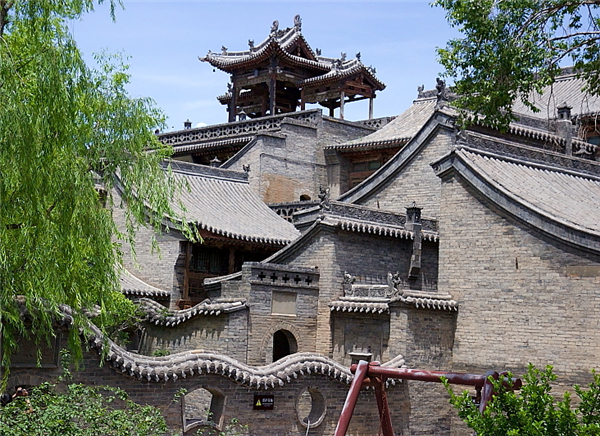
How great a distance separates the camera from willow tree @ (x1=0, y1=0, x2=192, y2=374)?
11281 mm

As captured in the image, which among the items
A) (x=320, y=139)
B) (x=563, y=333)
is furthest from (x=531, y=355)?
(x=320, y=139)

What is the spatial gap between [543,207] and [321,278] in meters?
5.59

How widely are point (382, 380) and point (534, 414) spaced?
3208 mm

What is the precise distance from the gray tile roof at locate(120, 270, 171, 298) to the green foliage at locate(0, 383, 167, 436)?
951 cm

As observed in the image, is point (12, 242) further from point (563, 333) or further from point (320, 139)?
point (320, 139)

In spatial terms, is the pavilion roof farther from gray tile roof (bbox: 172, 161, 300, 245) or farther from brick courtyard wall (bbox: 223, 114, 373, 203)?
gray tile roof (bbox: 172, 161, 300, 245)

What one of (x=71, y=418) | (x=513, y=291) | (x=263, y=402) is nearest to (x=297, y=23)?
(x=513, y=291)

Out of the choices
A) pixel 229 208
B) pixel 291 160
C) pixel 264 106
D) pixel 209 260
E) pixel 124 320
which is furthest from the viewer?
pixel 264 106

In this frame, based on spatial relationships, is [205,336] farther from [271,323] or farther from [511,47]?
[511,47]

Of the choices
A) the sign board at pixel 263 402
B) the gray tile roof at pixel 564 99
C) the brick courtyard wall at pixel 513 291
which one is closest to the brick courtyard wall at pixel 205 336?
the sign board at pixel 263 402

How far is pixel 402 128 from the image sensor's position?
30.4 meters

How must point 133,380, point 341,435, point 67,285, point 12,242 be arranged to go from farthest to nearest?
point 133,380
point 67,285
point 12,242
point 341,435

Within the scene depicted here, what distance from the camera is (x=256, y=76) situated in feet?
125

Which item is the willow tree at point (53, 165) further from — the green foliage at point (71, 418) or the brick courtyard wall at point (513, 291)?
the brick courtyard wall at point (513, 291)
